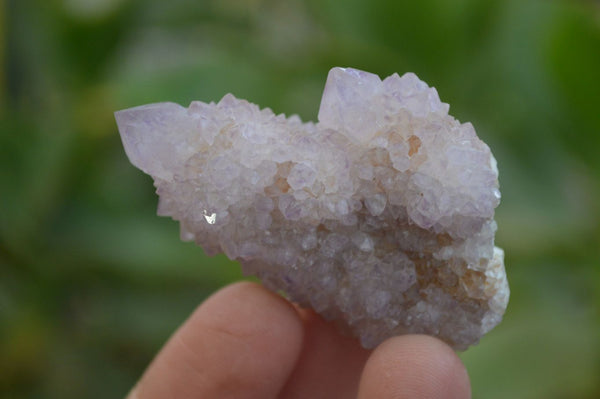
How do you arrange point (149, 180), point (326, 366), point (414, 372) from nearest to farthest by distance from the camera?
point (414, 372)
point (326, 366)
point (149, 180)

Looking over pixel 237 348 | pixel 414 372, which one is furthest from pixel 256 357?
pixel 414 372

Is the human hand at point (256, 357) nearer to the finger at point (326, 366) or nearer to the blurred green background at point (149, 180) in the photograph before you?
the finger at point (326, 366)

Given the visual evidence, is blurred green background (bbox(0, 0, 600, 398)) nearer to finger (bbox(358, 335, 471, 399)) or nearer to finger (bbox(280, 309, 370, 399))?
finger (bbox(280, 309, 370, 399))

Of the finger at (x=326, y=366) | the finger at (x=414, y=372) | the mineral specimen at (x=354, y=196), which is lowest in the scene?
the finger at (x=326, y=366)

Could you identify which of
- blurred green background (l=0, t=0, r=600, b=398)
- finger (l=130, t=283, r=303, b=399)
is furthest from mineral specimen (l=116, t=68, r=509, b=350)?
blurred green background (l=0, t=0, r=600, b=398)

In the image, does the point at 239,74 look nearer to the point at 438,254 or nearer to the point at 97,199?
the point at 97,199

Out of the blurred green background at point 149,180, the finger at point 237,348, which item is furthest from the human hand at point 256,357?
the blurred green background at point 149,180

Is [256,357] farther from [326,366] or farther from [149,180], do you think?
[149,180]
